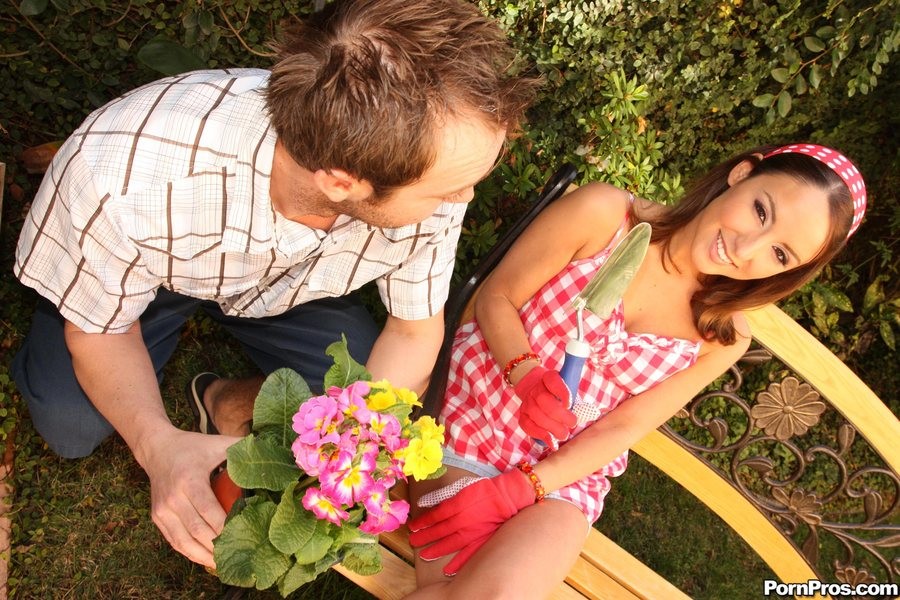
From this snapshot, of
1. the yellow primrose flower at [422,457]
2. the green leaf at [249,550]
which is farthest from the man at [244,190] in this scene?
the yellow primrose flower at [422,457]

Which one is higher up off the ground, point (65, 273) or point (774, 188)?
point (774, 188)

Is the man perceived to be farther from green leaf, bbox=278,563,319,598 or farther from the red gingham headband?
the red gingham headband

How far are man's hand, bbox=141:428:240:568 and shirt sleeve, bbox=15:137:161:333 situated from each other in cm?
35

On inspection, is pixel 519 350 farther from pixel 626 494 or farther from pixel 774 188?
pixel 626 494

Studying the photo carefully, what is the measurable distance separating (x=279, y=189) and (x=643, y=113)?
73.3 inches

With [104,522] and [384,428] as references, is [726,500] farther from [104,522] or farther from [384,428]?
[104,522]

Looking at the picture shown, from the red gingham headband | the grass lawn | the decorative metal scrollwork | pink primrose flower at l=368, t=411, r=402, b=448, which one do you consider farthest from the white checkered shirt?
the decorative metal scrollwork

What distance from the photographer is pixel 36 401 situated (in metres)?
2.00

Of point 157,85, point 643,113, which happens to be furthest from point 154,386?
point 643,113

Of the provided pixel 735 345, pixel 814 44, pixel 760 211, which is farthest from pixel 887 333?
pixel 760 211

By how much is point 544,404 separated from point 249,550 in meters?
0.86

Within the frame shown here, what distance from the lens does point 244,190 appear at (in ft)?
5.48

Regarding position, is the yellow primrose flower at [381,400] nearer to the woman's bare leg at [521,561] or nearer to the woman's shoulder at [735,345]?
the woman's bare leg at [521,561]

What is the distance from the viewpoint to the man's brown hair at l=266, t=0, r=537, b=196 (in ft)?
4.66
